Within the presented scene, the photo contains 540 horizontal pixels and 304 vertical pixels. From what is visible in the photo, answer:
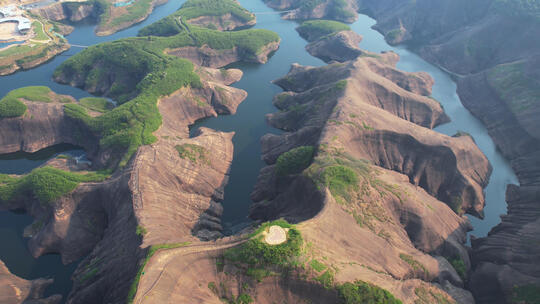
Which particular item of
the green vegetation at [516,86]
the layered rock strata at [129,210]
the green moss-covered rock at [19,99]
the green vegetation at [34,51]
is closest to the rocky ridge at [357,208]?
the layered rock strata at [129,210]

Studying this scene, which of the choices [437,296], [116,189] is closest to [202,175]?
[116,189]

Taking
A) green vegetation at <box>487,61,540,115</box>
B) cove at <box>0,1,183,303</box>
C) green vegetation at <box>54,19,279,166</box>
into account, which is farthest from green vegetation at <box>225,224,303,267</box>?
green vegetation at <box>487,61,540,115</box>

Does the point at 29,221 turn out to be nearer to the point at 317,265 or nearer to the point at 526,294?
the point at 317,265

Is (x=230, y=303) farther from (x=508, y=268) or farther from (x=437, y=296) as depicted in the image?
(x=508, y=268)

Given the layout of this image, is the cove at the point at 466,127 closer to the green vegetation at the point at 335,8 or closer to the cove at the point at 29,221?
the green vegetation at the point at 335,8

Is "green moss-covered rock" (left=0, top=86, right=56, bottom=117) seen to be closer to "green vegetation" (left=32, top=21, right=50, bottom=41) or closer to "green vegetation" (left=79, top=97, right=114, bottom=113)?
"green vegetation" (left=79, top=97, right=114, bottom=113)

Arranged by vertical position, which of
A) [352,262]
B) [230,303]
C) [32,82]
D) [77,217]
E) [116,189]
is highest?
[352,262]

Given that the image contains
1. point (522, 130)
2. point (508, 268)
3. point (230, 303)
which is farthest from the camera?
point (522, 130)
